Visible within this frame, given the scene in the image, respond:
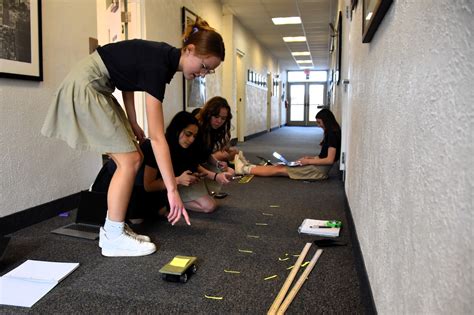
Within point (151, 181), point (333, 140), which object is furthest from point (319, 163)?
point (151, 181)

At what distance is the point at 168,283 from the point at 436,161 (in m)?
1.18

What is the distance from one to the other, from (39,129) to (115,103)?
803mm

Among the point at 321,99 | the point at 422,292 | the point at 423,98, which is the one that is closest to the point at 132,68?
the point at 423,98

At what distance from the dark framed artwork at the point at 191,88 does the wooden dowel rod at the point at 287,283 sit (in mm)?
3377

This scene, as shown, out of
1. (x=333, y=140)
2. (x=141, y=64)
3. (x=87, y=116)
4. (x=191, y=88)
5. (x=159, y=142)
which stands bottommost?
(x=333, y=140)

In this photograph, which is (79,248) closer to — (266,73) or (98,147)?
(98,147)

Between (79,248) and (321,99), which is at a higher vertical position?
(321,99)

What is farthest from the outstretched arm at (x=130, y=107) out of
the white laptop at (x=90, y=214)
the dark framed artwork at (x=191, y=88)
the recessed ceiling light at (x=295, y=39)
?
the recessed ceiling light at (x=295, y=39)

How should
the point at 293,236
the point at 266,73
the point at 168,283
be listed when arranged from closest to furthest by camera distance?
the point at 168,283
the point at 293,236
the point at 266,73

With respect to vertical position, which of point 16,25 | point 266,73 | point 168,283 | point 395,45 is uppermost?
point 266,73

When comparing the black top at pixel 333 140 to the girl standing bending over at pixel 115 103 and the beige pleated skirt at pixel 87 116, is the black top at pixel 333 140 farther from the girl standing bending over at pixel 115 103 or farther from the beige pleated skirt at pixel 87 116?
the beige pleated skirt at pixel 87 116

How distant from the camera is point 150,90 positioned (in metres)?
1.63

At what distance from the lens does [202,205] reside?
8.52 ft

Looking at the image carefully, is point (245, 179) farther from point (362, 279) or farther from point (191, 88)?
point (362, 279)
